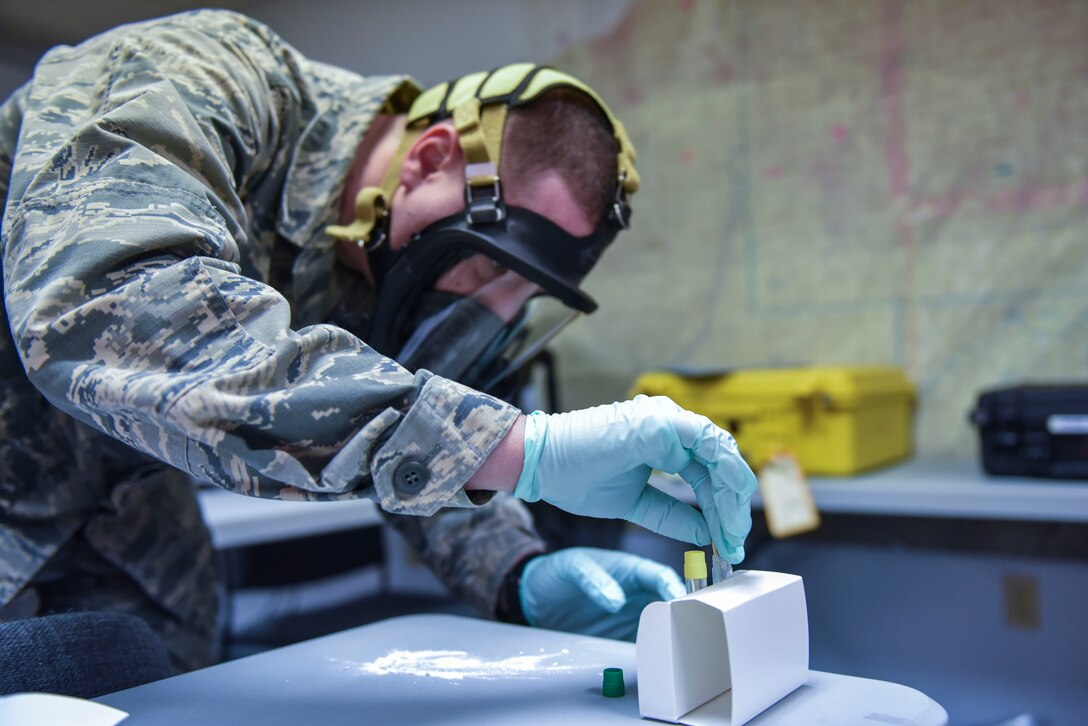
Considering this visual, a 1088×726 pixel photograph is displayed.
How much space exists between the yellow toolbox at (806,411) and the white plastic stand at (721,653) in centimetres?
105

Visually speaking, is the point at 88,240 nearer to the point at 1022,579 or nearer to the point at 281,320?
the point at 281,320

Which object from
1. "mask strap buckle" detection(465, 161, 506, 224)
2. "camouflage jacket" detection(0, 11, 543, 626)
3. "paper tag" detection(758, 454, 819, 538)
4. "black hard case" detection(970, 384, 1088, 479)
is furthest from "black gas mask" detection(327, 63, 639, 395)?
"black hard case" detection(970, 384, 1088, 479)

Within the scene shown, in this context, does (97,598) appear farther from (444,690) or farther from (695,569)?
(695,569)

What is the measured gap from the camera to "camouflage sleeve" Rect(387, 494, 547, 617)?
1.06m

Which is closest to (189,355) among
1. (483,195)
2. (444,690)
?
(444,690)

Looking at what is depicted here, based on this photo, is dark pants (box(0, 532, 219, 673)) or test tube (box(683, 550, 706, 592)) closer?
test tube (box(683, 550, 706, 592))

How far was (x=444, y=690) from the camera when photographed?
0.69 m

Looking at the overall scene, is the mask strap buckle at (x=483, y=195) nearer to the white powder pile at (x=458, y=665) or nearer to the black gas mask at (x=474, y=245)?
the black gas mask at (x=474, y=245)

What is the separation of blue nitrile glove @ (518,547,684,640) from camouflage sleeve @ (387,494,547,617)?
47 millimetres

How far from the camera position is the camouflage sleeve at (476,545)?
1.06 m

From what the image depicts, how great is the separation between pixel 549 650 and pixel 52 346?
49 centimetres

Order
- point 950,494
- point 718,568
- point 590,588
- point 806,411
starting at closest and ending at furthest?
point 718,568 < point 590,588 < point 950,494 < point 806,411

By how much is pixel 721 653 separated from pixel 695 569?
0.23 feet

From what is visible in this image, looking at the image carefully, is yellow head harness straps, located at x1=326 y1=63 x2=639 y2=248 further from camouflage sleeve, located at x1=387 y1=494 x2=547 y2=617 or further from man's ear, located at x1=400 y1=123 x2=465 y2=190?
camouflage sleeve, located at x1=387 y1=494 x2=547 y2=617
